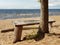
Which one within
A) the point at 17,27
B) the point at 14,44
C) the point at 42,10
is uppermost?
the point at 42,10

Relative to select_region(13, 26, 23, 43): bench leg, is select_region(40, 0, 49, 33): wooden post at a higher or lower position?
higher

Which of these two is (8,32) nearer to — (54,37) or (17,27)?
(17,27)

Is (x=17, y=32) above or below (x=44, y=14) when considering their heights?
below

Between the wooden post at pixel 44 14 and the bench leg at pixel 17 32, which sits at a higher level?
the wooden post at pixel 44 14

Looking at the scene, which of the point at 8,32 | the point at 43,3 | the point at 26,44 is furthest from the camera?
the point at 8,32

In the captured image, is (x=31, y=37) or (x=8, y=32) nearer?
(x=31, y=37)

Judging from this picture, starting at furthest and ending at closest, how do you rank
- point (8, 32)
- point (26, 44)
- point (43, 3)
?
point (8, 32), point (43, 3), point (26, 44)

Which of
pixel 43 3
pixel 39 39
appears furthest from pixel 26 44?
pixel 43 3

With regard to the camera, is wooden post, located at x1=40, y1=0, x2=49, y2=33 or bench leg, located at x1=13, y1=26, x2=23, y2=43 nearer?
wooden post, located at x1=40, y1=0, x2=49, y2=33

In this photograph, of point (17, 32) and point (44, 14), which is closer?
point (44, 14)

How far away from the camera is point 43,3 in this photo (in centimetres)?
752

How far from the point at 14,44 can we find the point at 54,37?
1516mm

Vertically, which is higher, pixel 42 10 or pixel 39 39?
pixel 42 10

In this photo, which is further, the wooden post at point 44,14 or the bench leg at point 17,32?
the bench leg at point 17,32
